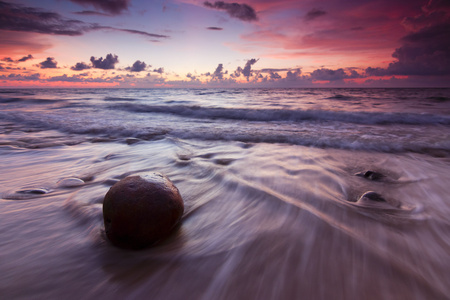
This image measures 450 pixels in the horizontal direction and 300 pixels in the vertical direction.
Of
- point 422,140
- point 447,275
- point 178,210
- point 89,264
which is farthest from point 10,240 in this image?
point 422,140

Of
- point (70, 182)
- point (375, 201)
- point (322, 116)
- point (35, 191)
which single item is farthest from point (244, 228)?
point (322, 116)

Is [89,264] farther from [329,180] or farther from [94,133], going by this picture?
[94,133]

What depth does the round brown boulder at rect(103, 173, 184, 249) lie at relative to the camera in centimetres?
148

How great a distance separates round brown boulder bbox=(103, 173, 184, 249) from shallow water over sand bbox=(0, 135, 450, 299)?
86mm

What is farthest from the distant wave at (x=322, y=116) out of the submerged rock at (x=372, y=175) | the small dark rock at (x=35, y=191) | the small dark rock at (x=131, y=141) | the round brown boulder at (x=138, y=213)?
the round brown boulder at (x=138, y=213)

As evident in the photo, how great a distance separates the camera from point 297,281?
4.18 ft

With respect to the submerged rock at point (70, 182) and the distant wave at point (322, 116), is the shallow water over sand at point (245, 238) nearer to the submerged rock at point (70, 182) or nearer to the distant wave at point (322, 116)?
the submerged rock at point (70, 182)

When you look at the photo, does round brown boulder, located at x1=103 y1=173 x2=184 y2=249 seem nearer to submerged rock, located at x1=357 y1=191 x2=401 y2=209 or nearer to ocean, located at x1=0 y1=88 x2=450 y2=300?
ocean, located at x1=0 y1=88 x2=450 y2=300

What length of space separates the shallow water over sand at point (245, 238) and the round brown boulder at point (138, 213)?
9 cm

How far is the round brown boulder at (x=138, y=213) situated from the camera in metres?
1.48

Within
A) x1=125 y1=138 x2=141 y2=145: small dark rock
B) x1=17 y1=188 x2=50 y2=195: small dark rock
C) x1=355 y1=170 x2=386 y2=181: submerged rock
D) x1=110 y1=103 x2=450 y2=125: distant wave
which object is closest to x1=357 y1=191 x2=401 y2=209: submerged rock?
x1=355 y1=170 x2=386 y2=181: submerged rock

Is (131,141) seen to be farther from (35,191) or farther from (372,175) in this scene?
(372,175)

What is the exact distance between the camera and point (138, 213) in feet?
4.88

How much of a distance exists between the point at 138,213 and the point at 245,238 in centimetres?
79
